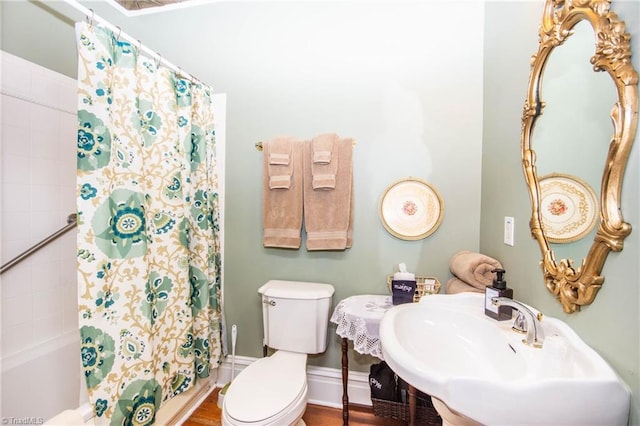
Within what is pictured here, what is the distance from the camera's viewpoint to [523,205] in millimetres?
1020

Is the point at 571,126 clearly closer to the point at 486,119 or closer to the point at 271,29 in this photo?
the point at 486,119

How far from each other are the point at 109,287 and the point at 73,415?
1.71 feet

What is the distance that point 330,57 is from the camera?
155 centimetres

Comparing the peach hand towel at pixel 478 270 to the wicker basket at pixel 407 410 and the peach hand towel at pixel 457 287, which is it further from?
the wicker basket at pixel 407 410

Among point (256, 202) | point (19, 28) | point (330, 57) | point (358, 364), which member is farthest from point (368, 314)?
point (19, 28)

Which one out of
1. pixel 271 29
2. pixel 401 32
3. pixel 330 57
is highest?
pixel 271 29

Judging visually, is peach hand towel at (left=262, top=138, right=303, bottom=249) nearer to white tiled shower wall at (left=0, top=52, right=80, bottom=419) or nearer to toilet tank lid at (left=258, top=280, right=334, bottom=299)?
toilet tank lid at (left=258, top=280, right=334, bottom=299)

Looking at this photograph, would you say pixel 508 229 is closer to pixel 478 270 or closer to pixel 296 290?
pixel 478 270

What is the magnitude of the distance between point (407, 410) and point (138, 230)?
1559mm

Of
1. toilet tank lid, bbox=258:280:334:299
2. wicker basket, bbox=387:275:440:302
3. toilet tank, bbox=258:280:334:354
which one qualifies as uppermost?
wicker basket, bbox=387:275:440:302

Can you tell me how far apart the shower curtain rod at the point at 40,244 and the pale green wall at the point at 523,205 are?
214cm

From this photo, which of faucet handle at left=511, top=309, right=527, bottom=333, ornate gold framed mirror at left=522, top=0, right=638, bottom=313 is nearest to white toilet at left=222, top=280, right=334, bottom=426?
faucet handle at left=511, top=309, right=527, bottom=333

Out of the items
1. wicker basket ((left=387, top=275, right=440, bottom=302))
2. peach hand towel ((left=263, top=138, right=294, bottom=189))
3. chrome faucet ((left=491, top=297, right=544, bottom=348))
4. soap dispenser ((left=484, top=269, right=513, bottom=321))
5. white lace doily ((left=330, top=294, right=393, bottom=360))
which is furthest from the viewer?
peach hand towel ((left=263, top=138, right=294, bottom=189))

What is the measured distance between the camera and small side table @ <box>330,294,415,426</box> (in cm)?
119
